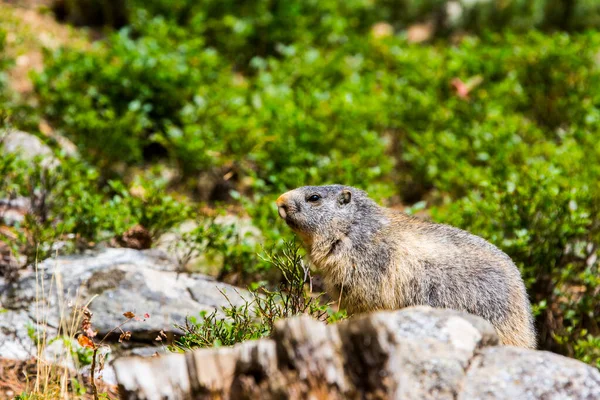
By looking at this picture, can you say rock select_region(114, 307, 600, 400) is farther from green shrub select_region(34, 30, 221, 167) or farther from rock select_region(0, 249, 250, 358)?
green shrub select_region(34, 30, 221, 167)

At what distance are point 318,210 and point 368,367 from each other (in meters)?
2.31

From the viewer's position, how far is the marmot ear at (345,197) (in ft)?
18.0

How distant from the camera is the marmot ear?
5486mm

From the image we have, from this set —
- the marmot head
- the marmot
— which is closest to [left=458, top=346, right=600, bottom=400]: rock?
the marmot

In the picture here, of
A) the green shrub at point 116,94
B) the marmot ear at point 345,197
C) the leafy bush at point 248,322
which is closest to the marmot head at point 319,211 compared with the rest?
the marmot ear at point 345,197

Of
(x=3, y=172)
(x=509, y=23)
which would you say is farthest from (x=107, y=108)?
(x=509, y=23)

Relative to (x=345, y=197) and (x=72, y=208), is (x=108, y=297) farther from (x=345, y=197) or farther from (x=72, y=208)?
(x=345, y=197)

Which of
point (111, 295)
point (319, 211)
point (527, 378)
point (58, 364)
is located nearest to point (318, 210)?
point (319, 211)

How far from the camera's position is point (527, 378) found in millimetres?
3617

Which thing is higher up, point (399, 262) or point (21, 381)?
point (399, 262)

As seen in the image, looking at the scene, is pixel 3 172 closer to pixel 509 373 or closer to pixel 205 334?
pixel 205 334

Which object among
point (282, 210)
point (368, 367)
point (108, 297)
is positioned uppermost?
point (368, 367)

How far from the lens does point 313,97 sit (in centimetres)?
884

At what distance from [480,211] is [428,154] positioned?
182 cm
